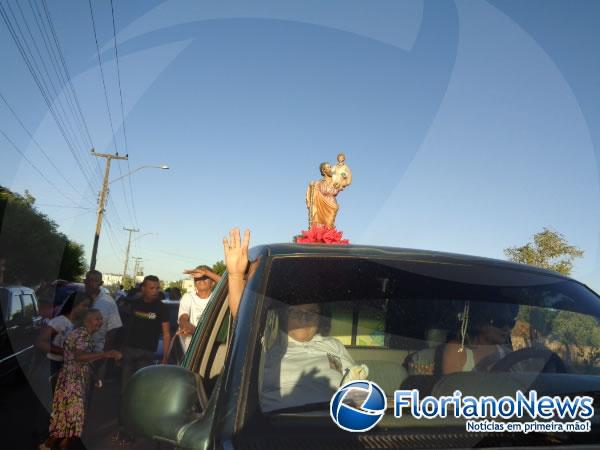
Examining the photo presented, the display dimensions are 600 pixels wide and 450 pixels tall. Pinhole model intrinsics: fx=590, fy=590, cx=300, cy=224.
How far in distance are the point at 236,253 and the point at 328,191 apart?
722cm

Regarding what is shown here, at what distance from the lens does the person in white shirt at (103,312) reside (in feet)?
25.1

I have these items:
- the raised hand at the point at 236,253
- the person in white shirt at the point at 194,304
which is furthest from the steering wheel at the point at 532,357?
the person in white shirt at the point at 194,304

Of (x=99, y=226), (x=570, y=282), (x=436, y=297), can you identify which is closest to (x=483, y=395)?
(x=436, y=297)

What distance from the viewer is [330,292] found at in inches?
85.9

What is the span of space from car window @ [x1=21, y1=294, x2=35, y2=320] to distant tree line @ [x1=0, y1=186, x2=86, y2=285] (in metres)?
20.6

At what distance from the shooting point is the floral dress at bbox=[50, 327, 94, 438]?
5.71 metres

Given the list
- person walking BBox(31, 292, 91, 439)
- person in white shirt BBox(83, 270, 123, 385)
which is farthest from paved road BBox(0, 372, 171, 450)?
person in white shirt BBox(83, 270, 123, 385)

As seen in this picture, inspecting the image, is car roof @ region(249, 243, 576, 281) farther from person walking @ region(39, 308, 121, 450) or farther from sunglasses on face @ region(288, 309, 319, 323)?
person walking @ region(39, 308, 121, 450)

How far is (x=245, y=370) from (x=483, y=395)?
0.72 m

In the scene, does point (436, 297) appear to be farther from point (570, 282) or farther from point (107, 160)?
point (107, 160)

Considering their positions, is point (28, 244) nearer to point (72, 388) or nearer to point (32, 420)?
point (32, 420)

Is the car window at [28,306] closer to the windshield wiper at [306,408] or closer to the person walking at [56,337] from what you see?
the person walking at [56,337]

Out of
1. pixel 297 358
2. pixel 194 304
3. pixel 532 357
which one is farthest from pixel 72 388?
pixel 532 357

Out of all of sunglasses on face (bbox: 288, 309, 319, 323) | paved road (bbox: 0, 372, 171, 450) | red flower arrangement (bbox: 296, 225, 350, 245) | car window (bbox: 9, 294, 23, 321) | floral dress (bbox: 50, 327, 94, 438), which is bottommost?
paved road (bbox: 0, 372, 171, 450)
